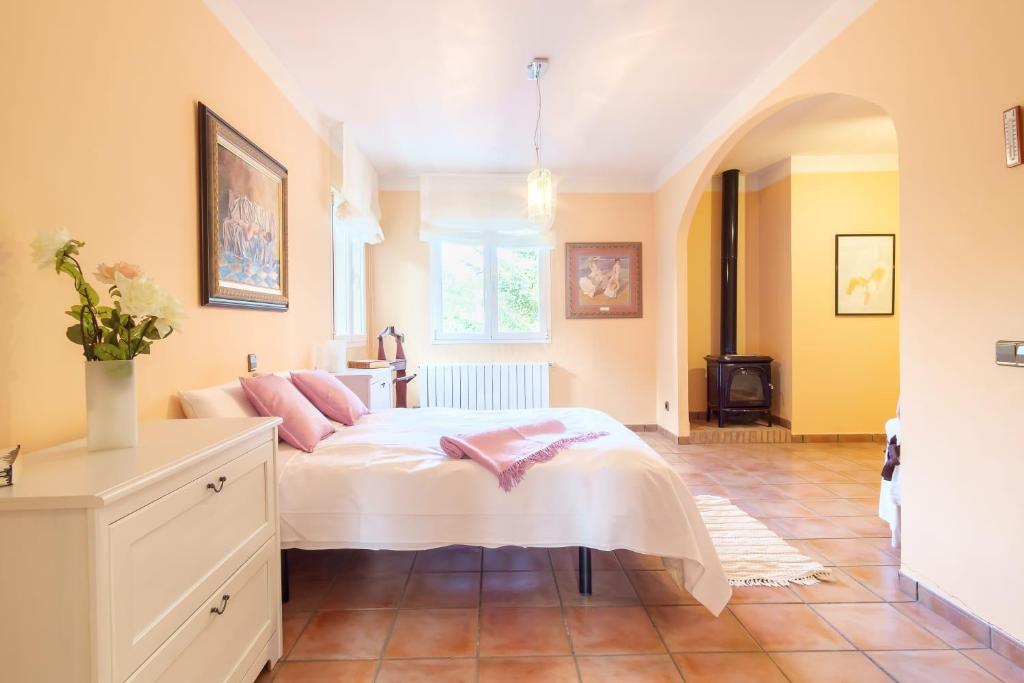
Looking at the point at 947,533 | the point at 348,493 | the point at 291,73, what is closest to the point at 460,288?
the point at 291,73

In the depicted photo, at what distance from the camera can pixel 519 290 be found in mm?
5121

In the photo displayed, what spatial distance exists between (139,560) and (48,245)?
2.58ft

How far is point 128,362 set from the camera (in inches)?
48.0

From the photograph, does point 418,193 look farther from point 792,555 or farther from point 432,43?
point 792,555

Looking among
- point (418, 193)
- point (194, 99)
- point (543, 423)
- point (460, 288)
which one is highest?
point (418, 193)

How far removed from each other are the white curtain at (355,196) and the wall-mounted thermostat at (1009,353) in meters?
3.93

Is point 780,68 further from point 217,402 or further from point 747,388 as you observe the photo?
point 217,402

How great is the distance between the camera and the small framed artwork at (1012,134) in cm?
154

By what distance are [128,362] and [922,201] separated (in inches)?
111

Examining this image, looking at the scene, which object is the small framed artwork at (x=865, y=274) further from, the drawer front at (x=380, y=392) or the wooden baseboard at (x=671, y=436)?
the drawer front at (x=380, y=392)

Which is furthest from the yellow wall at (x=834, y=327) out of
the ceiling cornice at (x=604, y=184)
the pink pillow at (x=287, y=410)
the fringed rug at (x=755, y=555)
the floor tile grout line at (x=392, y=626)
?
the pink pillow at (x=287, y=410)

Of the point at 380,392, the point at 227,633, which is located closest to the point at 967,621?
the point at 227,633

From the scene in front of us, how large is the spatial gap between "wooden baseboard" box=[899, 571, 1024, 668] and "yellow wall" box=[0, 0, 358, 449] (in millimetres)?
3153

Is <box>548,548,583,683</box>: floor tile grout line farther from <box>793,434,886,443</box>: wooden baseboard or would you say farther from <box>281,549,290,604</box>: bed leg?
<box>793,434,886,443</box>: wooden baseboard
